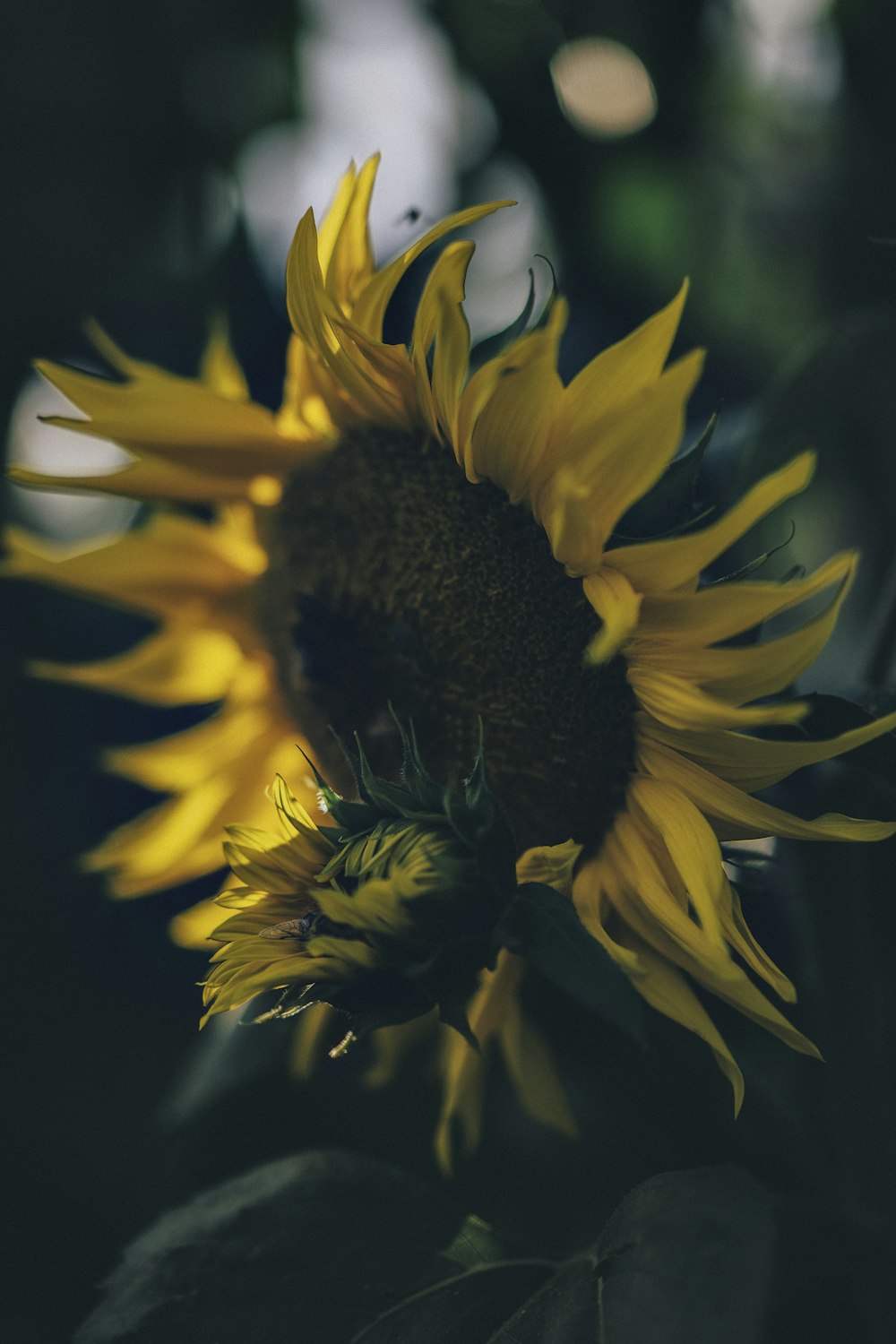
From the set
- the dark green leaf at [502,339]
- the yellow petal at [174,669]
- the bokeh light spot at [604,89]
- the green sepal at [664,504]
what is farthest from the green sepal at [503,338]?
the bokeh light spot at [604,89]

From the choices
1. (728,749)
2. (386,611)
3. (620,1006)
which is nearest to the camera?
(620,1006)

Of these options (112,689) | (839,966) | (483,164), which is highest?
(483,164)

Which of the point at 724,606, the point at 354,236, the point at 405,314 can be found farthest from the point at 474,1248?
the point at 405,314

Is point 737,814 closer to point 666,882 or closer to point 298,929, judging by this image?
point 666,882

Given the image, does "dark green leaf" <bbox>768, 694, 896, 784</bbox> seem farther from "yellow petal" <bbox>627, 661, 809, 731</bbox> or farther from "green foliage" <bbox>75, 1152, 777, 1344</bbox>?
"green foliage" <bbox>75, 1152, 777, 1344</bbox>

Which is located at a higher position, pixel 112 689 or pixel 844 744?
pixel 112 689

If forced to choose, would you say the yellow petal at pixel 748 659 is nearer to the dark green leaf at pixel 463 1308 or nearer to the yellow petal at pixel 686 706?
the yellow petal at pixel 686 706

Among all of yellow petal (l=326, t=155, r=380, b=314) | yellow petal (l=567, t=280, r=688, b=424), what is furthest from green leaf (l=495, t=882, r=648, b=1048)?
yellow petal (l=326, t=155, r=380, b=314)

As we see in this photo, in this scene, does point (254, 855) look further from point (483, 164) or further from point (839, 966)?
point (483, 164)

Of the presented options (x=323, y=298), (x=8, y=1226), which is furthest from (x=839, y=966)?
(x=8, y=1226)
